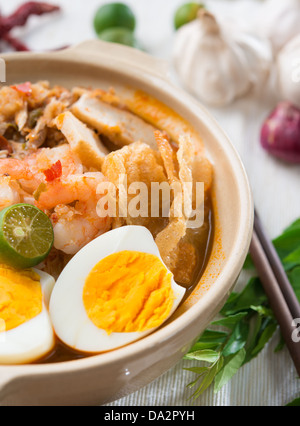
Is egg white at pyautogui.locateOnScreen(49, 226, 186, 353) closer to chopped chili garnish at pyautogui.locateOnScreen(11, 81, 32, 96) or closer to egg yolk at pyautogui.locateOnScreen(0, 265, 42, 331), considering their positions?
egg yolk at pyautogui.locateOnScreen(0, 265, 42, 331)

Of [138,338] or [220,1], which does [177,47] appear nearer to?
[220,1]

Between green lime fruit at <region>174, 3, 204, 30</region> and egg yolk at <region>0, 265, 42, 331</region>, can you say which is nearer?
egg yolk at <region>0, 265, 42, 331</region>

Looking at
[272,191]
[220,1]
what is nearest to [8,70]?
[272,191]

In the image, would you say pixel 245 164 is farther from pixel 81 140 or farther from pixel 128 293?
pixel 128 293

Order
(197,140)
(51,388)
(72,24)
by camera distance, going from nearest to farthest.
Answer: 1. (51,388)
2. (197,140)
3. (72,24)

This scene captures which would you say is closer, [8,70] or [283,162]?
[8,70]

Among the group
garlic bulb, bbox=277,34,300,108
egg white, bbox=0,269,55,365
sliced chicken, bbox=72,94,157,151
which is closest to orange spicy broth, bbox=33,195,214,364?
egg white, bbox=0,269,55,365

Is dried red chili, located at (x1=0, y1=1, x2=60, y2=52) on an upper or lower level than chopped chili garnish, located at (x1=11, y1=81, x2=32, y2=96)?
lower
